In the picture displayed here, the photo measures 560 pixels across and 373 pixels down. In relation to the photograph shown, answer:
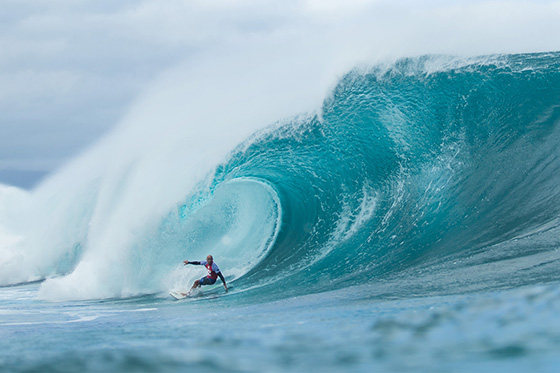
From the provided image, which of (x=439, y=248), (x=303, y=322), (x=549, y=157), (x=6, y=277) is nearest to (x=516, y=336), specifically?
(x=303, y=322)

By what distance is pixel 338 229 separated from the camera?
35.5 feet

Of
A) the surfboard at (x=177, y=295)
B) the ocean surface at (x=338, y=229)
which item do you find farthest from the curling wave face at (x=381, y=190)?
the surfboard at (x=177, y=295)

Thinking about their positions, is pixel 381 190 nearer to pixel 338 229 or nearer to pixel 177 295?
pixel 338 229

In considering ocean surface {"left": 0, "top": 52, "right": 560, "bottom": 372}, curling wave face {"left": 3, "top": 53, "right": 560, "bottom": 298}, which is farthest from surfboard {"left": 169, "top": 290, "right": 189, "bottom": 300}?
curling wave face {"left": 3, "top": 53, "right": 560, "bottom": 298}

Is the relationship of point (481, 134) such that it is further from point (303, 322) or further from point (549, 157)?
point (303, 322)

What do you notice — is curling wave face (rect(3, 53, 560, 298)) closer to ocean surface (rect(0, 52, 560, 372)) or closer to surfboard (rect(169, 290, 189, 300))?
ocean surface (rect(0, 52, 560, 372))

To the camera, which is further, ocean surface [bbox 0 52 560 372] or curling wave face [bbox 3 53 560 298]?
curling wave face [bbox 3 53 560 298]

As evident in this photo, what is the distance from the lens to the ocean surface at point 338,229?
195 inches

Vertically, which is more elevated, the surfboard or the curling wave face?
the curling wave face

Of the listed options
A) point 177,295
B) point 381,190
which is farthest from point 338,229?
point 177,295

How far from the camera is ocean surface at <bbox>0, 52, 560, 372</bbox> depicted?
16.3 feet

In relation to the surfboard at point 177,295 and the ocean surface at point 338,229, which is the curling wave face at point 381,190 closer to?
the ocean surface at point 338,229

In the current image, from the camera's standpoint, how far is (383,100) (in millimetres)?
12594

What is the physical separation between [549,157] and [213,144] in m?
6.78
